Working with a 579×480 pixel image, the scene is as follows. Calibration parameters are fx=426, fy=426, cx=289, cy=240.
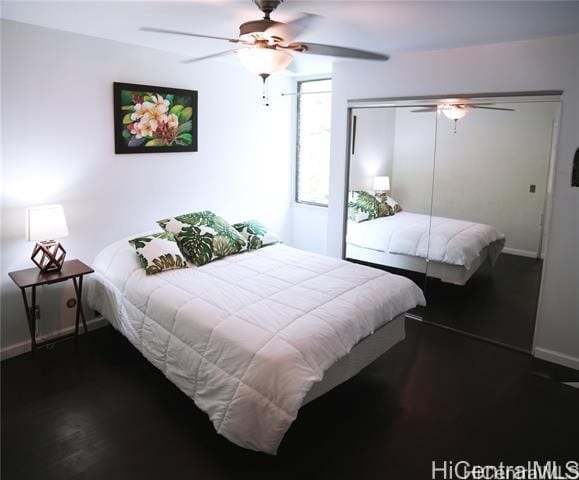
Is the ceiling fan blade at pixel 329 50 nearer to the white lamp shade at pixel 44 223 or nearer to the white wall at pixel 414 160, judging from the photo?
the white wall at pixel 414 160

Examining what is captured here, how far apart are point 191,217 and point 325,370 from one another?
6.77 feet

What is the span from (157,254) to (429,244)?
7.92 ft

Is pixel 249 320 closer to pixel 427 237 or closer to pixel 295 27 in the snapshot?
pixel 295 27

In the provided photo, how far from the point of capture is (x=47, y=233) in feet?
9.99

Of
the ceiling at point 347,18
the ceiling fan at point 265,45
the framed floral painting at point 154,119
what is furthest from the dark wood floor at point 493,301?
the framed floral painting at point 154,119

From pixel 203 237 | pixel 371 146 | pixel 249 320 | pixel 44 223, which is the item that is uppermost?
pixel 371 146

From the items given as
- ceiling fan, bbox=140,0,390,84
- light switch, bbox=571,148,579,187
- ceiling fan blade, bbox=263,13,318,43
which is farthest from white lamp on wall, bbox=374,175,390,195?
ceiling fan, bbox=140,0,390,84

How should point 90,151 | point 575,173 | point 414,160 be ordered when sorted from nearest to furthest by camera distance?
1. point 575,173
2. point 90,151
3. point 414,160

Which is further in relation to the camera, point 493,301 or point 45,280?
point 493,301

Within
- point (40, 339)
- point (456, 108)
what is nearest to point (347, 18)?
point (456, 108)

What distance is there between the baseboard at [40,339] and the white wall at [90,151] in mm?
41

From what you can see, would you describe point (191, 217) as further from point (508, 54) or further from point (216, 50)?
point (508, 54)

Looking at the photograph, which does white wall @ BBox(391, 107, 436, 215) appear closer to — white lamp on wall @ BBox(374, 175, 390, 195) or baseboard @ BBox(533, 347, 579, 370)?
white lamp on wall @ BBox(374, 175, 390, 195)

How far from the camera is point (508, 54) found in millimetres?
3211
